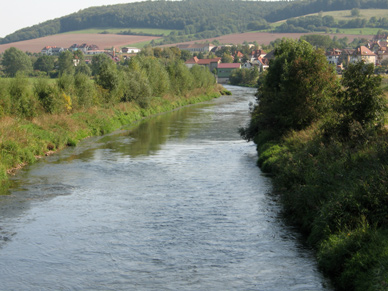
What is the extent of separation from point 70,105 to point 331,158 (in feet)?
86.9

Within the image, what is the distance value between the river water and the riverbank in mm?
916

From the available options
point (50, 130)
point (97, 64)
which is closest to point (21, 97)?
point (50, 130)

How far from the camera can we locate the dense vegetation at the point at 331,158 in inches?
462

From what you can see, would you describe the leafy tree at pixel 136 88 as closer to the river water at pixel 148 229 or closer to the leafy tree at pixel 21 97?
the leafy tree at pixel 21 97

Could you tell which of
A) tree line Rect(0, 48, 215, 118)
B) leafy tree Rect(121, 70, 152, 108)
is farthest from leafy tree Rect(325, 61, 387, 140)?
leafy tree Rect(121, 70, 152, 108)

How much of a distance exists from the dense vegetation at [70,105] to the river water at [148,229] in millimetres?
1854

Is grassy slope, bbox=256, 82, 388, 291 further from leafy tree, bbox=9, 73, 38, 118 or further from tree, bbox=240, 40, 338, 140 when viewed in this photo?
leafy tree, bbox=9, 73, 38, 118

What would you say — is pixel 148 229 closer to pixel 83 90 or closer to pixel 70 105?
pixel 70 105

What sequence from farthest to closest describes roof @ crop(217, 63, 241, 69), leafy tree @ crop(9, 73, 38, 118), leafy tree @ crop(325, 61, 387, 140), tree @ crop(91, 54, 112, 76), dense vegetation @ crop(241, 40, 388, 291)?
roof @ crop(217, 63, 241, 69), tree @ crop(91, 54, 112, 76), leafy tree @ crop(9, 73, 38, 118), leafy tree @ crop(325, 61, 387, 140), dense vegetation @ crop(241, 40, 388, 291)

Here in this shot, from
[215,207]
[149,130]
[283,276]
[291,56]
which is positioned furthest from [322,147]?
[149,130]

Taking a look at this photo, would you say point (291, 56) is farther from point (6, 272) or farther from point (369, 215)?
point (6, 272)

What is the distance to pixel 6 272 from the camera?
12.6 meters

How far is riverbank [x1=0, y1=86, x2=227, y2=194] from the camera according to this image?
24625mm

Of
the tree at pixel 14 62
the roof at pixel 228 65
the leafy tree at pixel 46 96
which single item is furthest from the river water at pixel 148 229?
the roof at pixel 228 65
